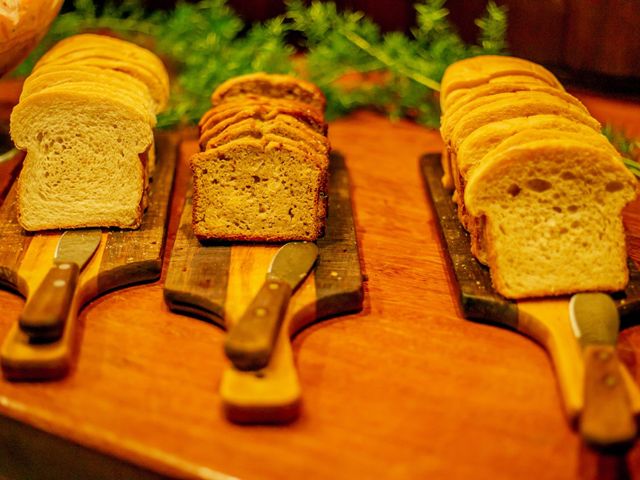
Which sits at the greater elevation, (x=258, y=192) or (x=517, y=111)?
(x=517, y=111)

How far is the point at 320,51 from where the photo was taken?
304 centimetres

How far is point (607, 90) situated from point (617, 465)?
211 cm

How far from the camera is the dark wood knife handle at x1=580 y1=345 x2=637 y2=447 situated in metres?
1.34

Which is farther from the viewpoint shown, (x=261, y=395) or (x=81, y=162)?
(x=81, y=162)

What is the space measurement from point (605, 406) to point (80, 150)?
150 centimetres

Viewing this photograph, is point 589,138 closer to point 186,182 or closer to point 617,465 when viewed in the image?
point 617,465

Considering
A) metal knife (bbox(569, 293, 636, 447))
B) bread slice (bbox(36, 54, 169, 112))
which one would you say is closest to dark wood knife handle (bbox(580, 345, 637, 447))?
metal knife (bbox(569, 293, 636, 447))

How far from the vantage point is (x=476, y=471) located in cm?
142

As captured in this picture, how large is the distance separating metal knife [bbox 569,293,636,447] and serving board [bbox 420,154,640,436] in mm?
33

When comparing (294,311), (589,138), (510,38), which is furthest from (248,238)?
(510,38)

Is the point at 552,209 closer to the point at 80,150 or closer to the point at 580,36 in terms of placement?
the point at 80,150

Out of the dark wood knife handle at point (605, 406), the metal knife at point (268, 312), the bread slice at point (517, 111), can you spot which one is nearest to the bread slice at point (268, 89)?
the bread slice at point (517, 111)

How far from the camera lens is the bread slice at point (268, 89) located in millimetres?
2451

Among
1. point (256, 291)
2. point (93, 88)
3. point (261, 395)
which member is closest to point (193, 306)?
point (256, 291)
